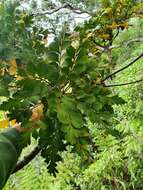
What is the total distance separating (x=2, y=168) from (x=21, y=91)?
0.17 metres

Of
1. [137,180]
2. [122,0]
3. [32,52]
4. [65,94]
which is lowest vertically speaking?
[65,94]

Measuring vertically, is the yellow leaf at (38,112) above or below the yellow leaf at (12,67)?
below

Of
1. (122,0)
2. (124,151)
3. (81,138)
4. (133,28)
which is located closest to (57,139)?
(81,138)

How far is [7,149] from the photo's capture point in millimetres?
654

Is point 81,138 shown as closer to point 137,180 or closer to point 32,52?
point 32,52

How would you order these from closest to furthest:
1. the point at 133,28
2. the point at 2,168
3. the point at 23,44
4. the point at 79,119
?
the point at 2,168
the point at 79,119
the point at 23,44
the point at 133,28

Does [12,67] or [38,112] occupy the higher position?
[12,67]

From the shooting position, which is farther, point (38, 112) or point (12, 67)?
point (12, 67)

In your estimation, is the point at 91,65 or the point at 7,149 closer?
the point at 7,149

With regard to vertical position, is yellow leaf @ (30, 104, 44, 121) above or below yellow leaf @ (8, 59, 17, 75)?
below

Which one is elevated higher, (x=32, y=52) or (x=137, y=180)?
(x=137, y=180)

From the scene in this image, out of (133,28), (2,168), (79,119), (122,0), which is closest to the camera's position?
(2,168)

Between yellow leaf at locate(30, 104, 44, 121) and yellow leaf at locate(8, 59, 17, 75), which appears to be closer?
yellow leaf at locate(30, 104, 44, 121)

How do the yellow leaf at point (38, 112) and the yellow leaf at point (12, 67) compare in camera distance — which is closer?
the yellow leaf at point (38, 112)
